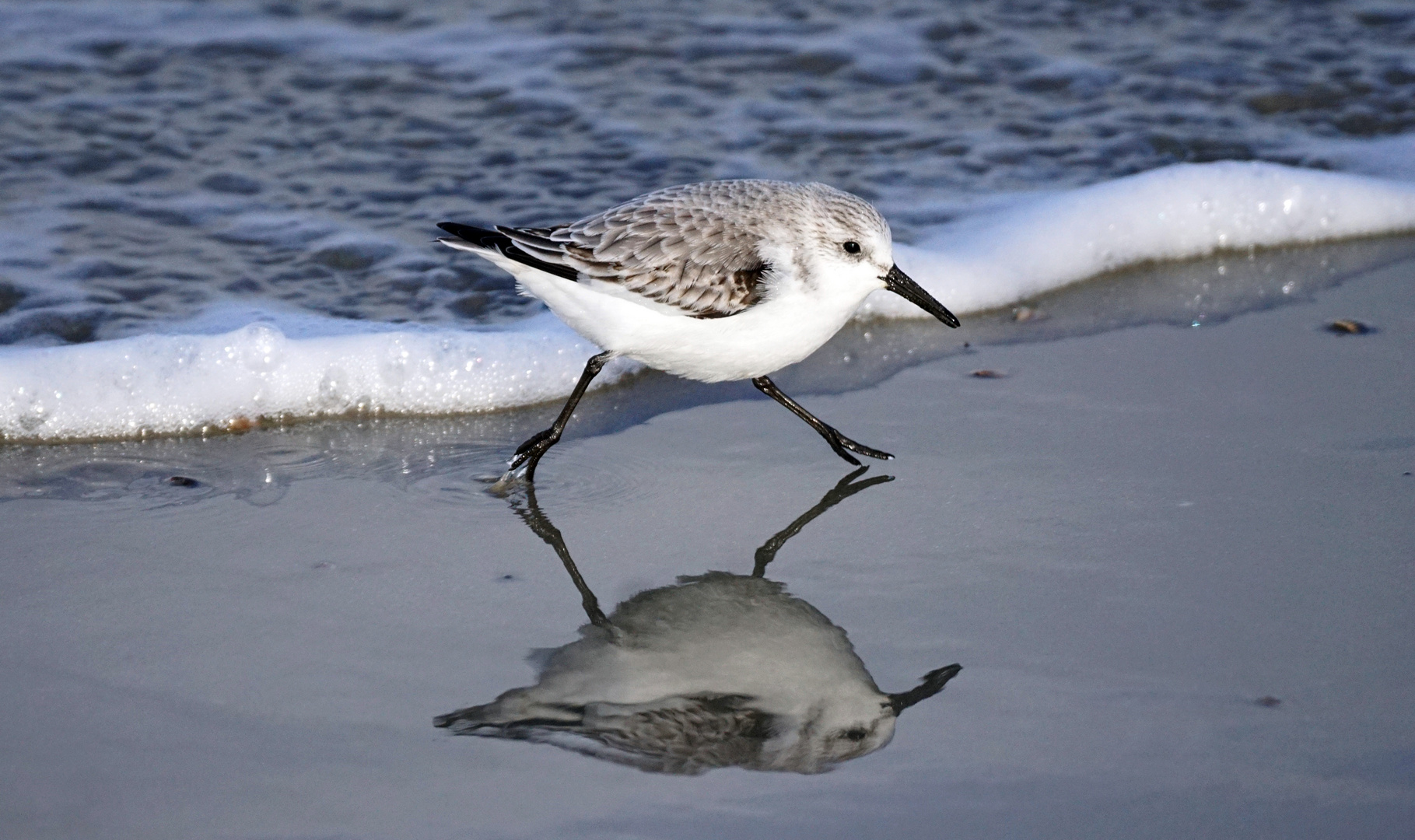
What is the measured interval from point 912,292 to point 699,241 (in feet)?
2.03

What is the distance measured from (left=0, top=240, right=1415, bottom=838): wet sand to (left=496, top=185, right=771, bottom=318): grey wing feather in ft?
1.82

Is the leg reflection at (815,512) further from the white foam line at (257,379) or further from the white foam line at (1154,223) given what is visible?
the white foam line at (1154,223)

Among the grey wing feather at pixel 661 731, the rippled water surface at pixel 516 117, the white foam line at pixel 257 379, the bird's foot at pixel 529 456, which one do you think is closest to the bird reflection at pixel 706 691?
the grey wing feather at pixel 661 731

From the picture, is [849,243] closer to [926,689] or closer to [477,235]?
[477,235]

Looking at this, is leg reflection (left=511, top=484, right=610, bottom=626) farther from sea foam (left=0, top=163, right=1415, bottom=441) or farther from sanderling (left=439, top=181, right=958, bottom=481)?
sea foam (left=0, top=163, right=1415, bottom=441)

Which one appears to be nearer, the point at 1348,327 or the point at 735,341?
the point at 735,341

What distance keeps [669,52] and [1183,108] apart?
2.63 m

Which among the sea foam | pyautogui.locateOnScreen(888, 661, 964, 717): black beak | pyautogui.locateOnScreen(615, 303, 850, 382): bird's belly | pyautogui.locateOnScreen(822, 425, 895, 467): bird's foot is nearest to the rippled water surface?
the sea foam

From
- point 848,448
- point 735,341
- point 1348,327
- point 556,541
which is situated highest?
point 735,341

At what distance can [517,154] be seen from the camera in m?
6.63

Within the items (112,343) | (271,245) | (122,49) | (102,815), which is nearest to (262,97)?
(122,49)

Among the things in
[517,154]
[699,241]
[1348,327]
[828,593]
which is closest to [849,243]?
[699,241]

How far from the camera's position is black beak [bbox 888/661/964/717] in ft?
9.87

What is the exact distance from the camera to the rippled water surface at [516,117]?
18.2 feet
